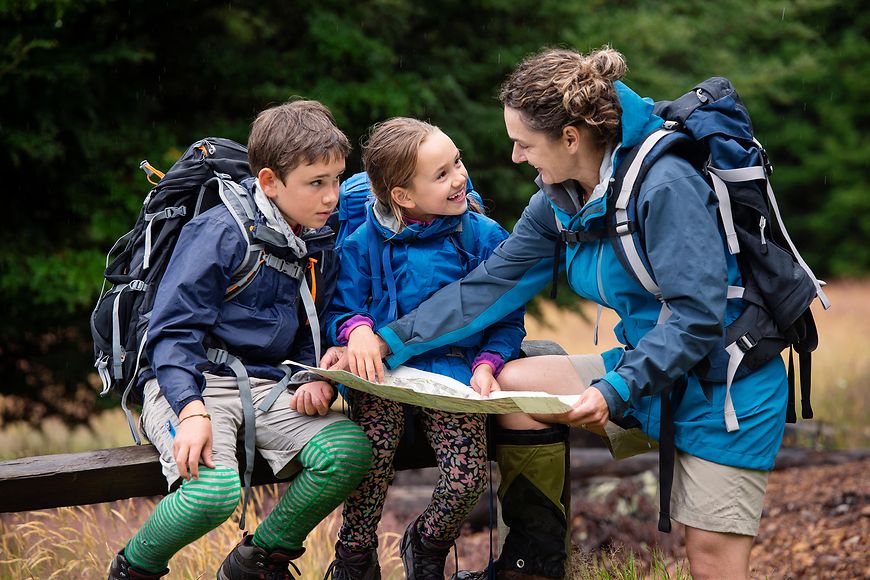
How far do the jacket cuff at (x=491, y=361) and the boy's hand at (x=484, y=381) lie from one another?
0.02m

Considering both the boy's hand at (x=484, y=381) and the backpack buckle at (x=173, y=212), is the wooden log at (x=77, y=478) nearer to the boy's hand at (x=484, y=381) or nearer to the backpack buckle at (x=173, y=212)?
the backpack buckle at (x=173, y=212)

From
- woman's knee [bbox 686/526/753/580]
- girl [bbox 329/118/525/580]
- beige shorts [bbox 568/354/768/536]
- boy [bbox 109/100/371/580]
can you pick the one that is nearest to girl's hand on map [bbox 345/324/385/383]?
girl [bbox 329/118/525/580]

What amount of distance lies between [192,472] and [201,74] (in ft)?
14.9

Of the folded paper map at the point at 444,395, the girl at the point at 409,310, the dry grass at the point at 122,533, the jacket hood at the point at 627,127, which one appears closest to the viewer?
the folded paper map at the point at 444,395

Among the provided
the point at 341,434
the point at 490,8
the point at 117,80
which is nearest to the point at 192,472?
the point at 341,434

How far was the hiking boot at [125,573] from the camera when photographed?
2.83 m

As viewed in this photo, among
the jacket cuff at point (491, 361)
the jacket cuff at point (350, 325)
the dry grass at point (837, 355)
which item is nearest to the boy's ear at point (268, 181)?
the jacket cuff at point (350, 325)

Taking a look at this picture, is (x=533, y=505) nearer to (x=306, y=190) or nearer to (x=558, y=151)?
(x=558, y=151)

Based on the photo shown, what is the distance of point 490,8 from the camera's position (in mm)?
7113

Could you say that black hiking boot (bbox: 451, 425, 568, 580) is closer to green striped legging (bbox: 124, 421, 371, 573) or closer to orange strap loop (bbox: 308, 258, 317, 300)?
green striped legging (bbox: 124, 421, 371, 573)

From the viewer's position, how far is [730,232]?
271 cm

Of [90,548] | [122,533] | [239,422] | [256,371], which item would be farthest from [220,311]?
[122,533]

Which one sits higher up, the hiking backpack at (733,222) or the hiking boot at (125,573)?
the hiking backpack at (733,222)

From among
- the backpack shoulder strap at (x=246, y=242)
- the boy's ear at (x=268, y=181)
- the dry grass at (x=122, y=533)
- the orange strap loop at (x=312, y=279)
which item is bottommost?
the dry grass at (x=122, y=533)
